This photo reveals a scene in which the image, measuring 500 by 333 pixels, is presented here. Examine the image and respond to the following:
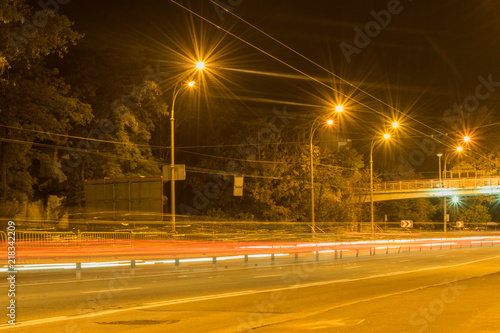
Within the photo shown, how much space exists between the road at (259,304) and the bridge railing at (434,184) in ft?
193

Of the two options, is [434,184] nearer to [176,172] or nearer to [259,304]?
[176,172]

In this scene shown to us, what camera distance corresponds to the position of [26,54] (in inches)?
1340

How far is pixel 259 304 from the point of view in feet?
44.1

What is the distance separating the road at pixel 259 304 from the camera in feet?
34.8

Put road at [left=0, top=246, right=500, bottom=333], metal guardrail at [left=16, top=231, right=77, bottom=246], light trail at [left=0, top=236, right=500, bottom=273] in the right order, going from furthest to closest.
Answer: metal guardrail at [left=16, top=231, right=77, bottom=246] → light trail at [left=0, top=236, right=500, bottom=273] → road at [left=0, top=246, right=500, bottom=333]

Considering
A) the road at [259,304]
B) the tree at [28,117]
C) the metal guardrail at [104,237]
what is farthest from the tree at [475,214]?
the road at [259,304]

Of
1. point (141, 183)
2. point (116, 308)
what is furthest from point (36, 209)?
point (116, 308)

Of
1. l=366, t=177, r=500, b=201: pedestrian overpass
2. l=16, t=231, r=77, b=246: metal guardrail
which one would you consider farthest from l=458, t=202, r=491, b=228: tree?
l=16, t=231, r=77, b=246: metal guardrail

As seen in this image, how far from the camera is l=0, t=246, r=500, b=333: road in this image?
1060 centimetres

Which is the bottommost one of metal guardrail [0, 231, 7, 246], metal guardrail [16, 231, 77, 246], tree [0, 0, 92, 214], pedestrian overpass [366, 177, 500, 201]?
Answer: metal guardrail [16, 231, 77, 246]

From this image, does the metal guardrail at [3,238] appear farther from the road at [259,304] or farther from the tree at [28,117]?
the tree at [28,117]

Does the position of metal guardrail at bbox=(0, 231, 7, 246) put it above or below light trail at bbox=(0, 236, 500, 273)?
above

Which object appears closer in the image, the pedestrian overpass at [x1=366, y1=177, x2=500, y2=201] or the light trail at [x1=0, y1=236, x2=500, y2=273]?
the light trail at [x1=0, y1=236, x2=500, y2=273]

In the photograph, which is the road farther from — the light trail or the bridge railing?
the bridge railing
